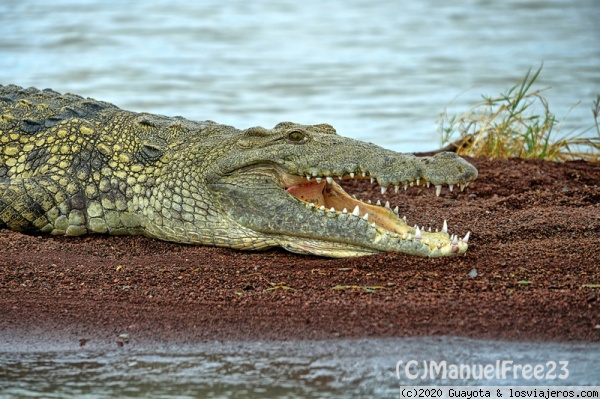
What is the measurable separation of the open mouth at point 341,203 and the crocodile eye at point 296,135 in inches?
9.1

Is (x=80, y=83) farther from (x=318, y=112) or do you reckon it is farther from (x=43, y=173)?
(x=43, y=173)

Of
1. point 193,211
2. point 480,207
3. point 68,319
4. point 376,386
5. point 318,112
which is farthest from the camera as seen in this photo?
point 318,112

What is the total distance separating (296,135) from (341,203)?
54 centimetres

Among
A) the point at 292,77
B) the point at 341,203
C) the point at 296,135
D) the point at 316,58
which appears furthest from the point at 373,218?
the point at 316,58

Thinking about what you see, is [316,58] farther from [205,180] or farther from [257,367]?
[257,367]

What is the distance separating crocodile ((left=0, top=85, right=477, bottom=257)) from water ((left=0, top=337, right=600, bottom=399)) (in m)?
1.30

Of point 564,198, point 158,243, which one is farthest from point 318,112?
point 158,243

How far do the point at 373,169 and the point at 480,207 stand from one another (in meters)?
1.66

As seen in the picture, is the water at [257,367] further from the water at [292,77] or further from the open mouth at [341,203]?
the open mouth at [341,203]

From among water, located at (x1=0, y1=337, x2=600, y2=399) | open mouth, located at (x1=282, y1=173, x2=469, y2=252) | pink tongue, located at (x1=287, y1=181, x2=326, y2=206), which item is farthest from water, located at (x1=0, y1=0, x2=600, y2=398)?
pink tongue, located at (x1=287, y1=181, x2=326, y2=206)

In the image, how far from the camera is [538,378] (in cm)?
450

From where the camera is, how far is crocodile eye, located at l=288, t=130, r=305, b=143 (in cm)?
647

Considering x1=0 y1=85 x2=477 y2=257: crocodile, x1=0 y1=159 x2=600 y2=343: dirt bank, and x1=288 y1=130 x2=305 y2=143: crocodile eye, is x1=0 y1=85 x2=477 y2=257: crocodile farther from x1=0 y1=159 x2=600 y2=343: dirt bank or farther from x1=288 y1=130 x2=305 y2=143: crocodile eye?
x1=0 y1=159 x2=600 y2=343: dirt bank

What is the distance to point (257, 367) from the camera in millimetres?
4676
